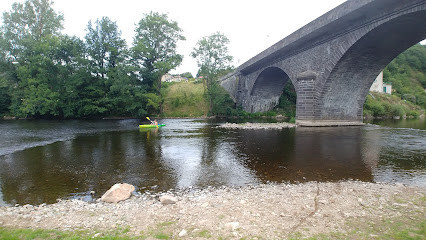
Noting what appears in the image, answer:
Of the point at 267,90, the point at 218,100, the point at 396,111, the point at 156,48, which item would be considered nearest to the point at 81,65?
the point at 156,48

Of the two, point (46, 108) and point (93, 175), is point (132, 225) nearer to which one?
point (93, 175)

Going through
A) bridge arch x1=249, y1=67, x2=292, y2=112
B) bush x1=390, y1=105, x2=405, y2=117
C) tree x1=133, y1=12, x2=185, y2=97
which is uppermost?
tree x1=133, y1=12, x2=185, y2=97

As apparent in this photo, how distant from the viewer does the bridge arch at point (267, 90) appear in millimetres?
32919

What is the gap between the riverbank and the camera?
3420 mm

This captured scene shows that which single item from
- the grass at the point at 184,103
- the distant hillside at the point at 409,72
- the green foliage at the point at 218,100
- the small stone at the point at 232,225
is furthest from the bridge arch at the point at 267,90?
the distant hillside at the point at 409,72

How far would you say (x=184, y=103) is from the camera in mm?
40281

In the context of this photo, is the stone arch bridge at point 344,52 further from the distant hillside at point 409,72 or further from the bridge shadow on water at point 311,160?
the distant hillside at point 409,72

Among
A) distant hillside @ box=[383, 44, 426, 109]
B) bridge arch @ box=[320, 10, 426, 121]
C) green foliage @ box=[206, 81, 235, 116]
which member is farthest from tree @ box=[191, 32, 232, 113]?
distant hillside @ box=[383, 44, 426, 109]

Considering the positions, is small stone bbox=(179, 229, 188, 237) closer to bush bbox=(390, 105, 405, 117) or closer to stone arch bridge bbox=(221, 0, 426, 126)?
stone arch bridge bbox=(221, 0, 426, 126)

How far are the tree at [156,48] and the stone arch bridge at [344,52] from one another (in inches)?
566

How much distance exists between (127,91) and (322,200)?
31.6 m

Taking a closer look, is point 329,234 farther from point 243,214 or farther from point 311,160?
point 311,160

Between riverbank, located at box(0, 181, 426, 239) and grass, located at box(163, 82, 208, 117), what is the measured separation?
33.0 metres

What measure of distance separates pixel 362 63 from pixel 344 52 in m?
2.97
